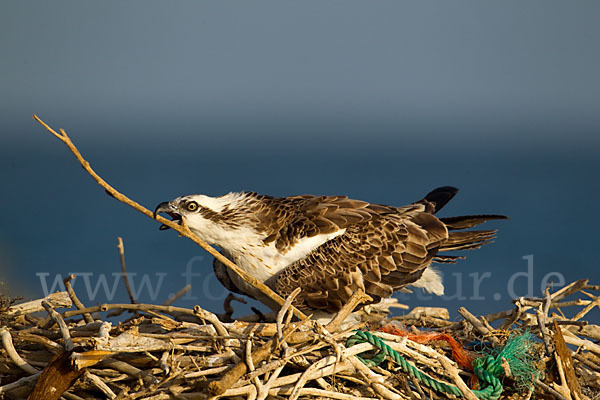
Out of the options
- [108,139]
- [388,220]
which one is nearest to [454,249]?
[388,220]

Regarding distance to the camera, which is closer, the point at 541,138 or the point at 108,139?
the point at 541,138

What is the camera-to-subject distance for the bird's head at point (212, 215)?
5.14 m

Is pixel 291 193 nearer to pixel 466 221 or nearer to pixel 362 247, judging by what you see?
pixel 466 221

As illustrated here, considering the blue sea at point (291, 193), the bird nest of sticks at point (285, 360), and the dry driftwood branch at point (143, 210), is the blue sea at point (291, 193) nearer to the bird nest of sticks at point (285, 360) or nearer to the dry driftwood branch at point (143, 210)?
the bird nest of sticks at point (285, 360)

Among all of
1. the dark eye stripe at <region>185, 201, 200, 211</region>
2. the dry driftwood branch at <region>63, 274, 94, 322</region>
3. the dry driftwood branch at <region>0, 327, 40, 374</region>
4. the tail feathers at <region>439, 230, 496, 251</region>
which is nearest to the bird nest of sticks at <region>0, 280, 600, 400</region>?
the dry driftwood branch at <region>0, 327, 40, 374</region>

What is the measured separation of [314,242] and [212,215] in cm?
78

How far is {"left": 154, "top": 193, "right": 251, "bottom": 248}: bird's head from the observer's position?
16.9 ft

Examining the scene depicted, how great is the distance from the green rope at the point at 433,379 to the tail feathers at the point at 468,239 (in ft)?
5.54

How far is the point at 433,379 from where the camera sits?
13.6 ft

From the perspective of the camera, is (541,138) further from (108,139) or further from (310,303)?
(310,303)

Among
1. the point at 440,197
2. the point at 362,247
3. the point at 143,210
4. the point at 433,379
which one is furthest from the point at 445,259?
the point at 143,210

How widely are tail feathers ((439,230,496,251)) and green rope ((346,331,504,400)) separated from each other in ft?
5.54

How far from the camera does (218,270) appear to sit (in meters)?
5.65

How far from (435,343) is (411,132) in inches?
7130
